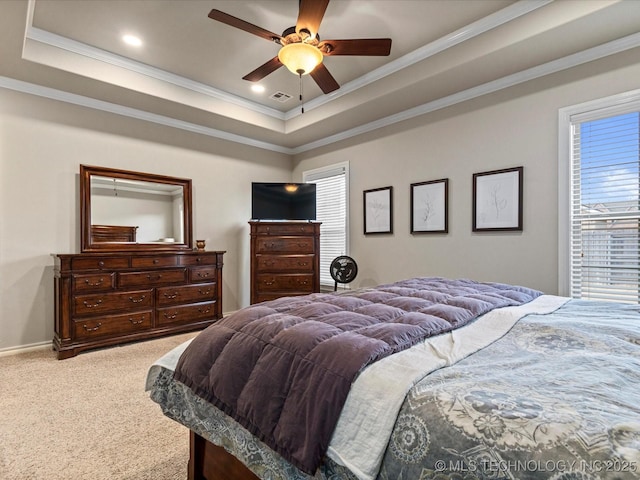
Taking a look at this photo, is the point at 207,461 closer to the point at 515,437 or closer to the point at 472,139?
the point at 515,437

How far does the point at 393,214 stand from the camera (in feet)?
13.6

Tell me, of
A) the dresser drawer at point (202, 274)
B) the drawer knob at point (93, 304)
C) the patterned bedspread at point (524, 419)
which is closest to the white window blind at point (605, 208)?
the patterned bedspread at point (524, 419)

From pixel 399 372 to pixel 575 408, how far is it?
14.5 inches

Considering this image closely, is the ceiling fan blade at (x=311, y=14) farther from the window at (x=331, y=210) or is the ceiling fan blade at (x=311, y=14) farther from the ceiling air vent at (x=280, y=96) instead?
the window at (x=331, y=210)

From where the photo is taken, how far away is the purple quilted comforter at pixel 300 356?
882 millimetres

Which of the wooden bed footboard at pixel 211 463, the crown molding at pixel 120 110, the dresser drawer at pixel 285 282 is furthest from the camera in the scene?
the dresser drawer at pixel 285 282

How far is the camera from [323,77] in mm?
2824

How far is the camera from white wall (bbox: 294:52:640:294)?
2.93 m

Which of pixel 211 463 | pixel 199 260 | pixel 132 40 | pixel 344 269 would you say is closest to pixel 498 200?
pixel 344 269

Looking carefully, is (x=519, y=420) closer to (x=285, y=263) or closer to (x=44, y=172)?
(x=285, y=263)

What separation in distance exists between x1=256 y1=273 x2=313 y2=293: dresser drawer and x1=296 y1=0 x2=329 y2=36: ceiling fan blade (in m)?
2.81

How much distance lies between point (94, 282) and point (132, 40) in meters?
2.29

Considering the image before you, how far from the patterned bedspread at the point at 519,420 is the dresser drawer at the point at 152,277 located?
9.31ft

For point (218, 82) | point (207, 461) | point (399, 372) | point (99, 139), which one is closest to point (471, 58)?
point (218, 82)
